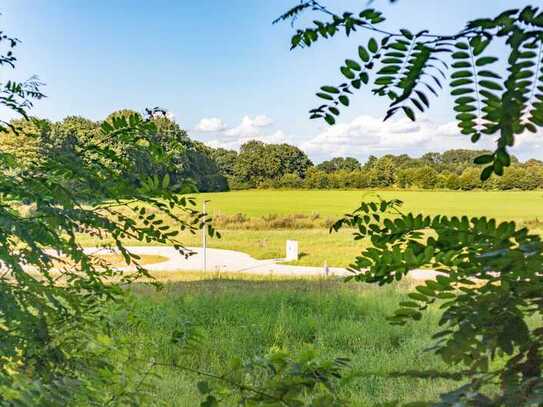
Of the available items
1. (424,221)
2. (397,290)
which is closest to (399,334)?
(397,290)

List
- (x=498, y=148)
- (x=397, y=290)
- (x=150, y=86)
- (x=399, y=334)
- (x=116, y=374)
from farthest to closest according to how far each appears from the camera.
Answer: (x=397, y=290) < (x=399, y=334) < (x=150, y=86) < (x=116, y=374) < (x=498, y=148)

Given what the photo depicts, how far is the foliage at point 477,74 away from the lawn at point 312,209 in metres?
10.1

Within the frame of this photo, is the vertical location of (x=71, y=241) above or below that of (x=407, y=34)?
below

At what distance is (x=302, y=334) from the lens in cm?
439

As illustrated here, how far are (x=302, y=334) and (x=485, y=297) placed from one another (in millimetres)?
4048

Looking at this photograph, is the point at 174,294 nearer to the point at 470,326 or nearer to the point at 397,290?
the point at 397,290

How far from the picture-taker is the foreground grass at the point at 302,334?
9.37 ft

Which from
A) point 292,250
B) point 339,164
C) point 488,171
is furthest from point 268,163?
point 488,171

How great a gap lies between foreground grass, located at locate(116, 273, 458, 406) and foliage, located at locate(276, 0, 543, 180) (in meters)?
1.25

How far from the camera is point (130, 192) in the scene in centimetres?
133

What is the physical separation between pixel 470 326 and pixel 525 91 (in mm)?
224

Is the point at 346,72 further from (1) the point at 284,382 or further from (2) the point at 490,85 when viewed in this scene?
(1) the point at 284,382

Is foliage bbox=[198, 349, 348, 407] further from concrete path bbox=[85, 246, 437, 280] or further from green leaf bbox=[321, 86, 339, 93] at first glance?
concrete path bbox=[85, 246, 437, 280]

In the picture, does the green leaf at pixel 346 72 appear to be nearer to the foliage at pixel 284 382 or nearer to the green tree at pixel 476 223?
the green tree at pixel 476 223
